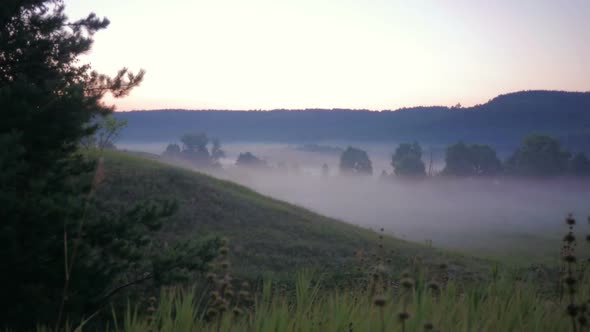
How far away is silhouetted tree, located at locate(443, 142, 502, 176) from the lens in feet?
382

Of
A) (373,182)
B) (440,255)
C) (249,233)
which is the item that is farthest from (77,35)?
(373,182)

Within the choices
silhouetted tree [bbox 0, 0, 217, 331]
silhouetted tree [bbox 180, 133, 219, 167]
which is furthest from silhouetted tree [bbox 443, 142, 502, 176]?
silhouetted tree [bbox 0, 0, 217, 331]

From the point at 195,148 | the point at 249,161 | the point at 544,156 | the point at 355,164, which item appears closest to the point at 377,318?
the point at 544,156

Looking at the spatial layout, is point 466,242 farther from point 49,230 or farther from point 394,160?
point 394,160

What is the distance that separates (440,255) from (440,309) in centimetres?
2414

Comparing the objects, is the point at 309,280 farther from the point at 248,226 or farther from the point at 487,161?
the point at 487,161

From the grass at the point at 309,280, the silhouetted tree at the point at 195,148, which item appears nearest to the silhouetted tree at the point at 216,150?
the silhouetted tree at the point at 195,148

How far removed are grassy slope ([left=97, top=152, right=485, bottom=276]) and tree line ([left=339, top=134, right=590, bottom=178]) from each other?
269 feet

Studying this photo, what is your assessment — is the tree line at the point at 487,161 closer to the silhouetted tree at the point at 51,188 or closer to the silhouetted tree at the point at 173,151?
the silhouetted tree at the point at 173,151

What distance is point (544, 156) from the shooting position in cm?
10000

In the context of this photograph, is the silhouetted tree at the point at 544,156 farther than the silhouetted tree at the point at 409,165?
No

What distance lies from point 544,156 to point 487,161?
17.2 metres

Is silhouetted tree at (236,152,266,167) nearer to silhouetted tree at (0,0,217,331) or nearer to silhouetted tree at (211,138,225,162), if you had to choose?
silhouetted tree at (211,138,225,162)

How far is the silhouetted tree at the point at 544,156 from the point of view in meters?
99.8
